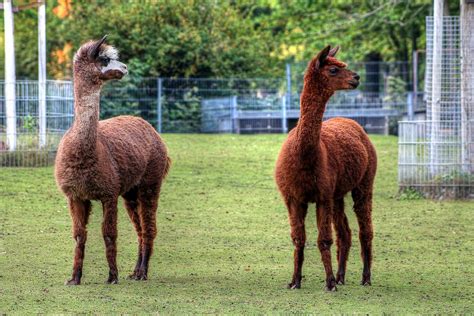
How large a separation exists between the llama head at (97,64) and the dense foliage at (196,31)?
16.6m

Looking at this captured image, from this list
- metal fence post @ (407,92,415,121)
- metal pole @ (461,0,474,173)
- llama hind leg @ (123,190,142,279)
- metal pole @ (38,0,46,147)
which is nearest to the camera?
llama hind leg @ (123,190,142,279)

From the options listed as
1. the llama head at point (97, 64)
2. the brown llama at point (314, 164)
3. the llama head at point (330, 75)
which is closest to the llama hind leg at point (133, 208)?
the llama head at point (97, 64)

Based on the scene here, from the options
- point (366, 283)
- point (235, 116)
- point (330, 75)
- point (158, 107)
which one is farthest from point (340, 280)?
point (235, 116)

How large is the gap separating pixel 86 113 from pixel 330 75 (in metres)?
2.29

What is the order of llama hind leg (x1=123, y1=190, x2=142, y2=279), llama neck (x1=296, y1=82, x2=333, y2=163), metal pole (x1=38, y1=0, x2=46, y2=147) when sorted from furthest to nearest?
metal pole (x1=38, y1=0, x2=46, y2=147), llama hind leg (x1=123, y1=190, x2=142, y2=279), llama neck (x1=296, y1=82, x2=333, y2=163)

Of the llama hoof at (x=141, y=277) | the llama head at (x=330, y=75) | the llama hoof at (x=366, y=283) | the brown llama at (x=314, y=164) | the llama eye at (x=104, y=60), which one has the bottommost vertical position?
the llama hoof at (x=366, y=283)

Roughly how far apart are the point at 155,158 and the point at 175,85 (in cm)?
1806

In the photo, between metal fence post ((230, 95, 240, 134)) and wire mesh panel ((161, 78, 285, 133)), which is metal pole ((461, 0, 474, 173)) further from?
metal fence post ((230, 95, 240, 134))

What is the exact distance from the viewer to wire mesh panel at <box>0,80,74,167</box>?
18719mm

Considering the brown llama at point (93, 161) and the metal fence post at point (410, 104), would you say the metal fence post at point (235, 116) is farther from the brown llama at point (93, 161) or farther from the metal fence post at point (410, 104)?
the brown llama at point (93, 161)

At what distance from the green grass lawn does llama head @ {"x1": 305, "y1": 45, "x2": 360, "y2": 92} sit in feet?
6.26

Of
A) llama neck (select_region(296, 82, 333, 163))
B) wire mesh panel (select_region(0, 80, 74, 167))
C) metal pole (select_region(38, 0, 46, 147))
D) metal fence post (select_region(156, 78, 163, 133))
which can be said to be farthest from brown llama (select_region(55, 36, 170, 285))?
metal fence post (select_region(156, 78, 163, 133))

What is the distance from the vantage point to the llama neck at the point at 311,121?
32.9 ft

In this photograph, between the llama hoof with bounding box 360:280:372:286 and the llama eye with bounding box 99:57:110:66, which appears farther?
the llama hoof with bounding box 360:280:372:286
